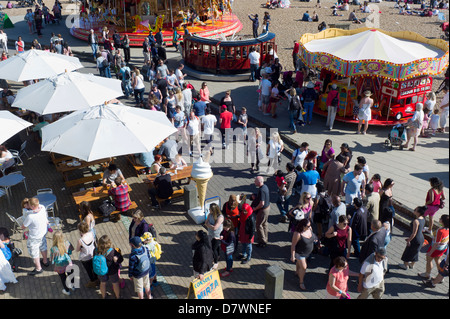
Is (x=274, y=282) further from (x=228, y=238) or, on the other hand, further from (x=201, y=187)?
(x=201, y=187)

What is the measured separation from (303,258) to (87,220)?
13.4ft

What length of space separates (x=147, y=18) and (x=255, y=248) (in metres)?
20.8

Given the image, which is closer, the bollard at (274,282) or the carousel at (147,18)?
the bollard at (274,282)

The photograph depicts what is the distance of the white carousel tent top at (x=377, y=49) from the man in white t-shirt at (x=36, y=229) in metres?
10.9

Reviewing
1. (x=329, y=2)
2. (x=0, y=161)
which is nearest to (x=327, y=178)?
(x=0, y=161)

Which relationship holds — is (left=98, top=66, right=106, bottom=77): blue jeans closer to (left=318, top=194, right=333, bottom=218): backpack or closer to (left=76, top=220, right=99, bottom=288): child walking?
(left=76, top=220, right=99, bottom=288): child walking

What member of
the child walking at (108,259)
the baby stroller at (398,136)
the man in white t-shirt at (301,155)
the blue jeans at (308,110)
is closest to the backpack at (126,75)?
the blue jeans at (308,110)

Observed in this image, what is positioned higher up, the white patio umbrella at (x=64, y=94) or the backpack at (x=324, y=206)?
the white patio umbrella at (x=64, y=94)

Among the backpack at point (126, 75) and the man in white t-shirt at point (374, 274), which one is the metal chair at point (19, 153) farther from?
the man in white t-shirt at point (374, 274)

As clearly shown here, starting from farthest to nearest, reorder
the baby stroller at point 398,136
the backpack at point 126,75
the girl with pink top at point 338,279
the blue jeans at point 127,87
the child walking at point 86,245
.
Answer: the blue jeans at point 127,87
the backpack at point 126,75
the baby stroller at point 398,136
the child walking at point 86,245
the girl with pink top at point 338,279

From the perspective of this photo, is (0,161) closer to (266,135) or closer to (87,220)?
(87,220)

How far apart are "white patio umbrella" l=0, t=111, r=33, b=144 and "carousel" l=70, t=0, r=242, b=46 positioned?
15336 millimetres

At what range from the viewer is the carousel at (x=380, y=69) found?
14.2m

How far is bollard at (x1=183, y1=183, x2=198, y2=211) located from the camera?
1024 centimetres
